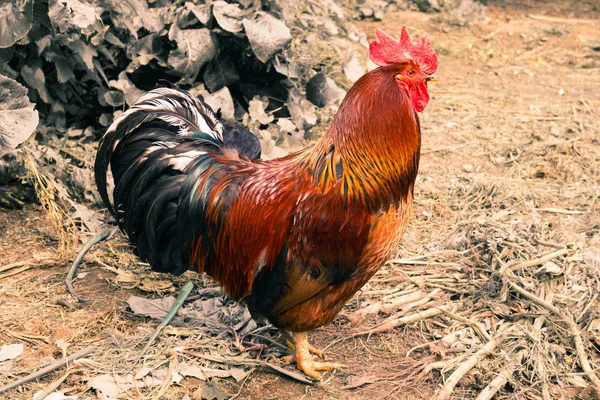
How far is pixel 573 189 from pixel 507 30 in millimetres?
4564

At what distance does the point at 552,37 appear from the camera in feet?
31.0

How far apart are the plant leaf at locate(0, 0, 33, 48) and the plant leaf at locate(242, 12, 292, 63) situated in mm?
1832

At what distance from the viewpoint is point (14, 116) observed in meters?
4.27

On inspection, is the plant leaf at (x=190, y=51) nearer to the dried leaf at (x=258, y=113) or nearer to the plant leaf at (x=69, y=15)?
the dried leaf at (x=258, y=113)

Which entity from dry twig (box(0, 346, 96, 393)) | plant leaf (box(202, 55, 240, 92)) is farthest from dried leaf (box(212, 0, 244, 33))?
dry twig (box(0, 346, 96, 393))

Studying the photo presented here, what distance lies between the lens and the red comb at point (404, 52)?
3.42 metres

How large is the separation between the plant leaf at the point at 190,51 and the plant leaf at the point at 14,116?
150 centimetres

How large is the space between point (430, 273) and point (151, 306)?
1.98 metres

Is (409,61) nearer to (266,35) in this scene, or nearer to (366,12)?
(266,35)

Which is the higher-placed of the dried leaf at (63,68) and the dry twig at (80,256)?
the dried leaf at (63,68)

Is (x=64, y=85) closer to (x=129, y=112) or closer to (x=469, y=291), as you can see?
(x=129, y=112)

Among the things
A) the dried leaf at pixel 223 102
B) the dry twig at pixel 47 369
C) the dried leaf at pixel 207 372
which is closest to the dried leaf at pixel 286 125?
the dried leaf at pixel 223 102

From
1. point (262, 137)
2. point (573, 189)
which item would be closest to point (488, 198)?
point (573, 189)

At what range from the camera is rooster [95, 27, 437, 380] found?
3404mm
